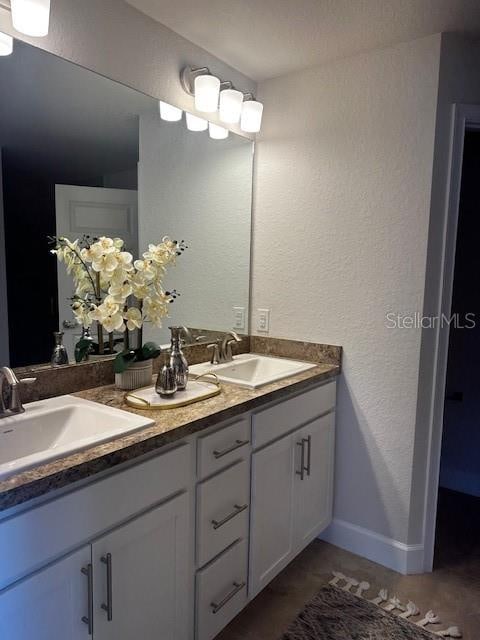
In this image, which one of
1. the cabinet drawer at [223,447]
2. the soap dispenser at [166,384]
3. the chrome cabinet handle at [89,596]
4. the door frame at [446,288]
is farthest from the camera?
the door frame at [446,288]

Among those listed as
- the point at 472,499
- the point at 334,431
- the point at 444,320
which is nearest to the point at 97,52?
the point at 444,320

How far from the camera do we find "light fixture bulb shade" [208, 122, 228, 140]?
6.76 feet

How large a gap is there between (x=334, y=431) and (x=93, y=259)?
4.30 feet

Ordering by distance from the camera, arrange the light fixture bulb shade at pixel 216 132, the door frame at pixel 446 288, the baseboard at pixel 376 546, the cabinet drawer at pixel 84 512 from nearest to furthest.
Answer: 1. the cabinet drawer at pixel 84 512
2. the door frame at pixel 446 288
3. the baseboard at pixel 376 546
4. the light fixture bulb shade at pixel 216 132

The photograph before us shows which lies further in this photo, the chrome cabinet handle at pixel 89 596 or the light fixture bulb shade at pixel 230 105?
the light fixture bulb shade at pixel 230 105

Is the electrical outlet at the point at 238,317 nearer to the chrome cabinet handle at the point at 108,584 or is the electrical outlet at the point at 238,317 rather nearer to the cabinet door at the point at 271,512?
the cabinet door at the point at 271,512

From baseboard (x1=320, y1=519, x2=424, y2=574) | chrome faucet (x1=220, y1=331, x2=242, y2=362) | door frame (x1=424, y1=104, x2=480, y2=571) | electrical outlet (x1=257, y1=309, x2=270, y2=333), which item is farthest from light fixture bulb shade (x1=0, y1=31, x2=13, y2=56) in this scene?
baseboard (x1=320, y1=519, x2=424, y2=574)

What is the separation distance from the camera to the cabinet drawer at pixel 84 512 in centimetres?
91

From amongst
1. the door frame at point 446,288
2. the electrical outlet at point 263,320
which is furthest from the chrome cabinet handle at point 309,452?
the electrical outlet at point 263,320

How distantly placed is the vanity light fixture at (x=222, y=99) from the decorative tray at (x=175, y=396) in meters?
1.13

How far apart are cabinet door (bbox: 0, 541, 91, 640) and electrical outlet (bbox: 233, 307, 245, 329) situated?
1.44 m

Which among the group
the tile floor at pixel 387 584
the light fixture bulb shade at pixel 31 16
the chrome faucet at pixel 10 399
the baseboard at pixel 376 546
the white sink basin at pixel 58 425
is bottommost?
the tile floor at pixel 387 584

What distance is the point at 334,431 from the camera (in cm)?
209

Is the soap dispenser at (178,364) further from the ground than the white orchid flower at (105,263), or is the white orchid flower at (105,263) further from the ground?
the white orchid flower at (105,263)
